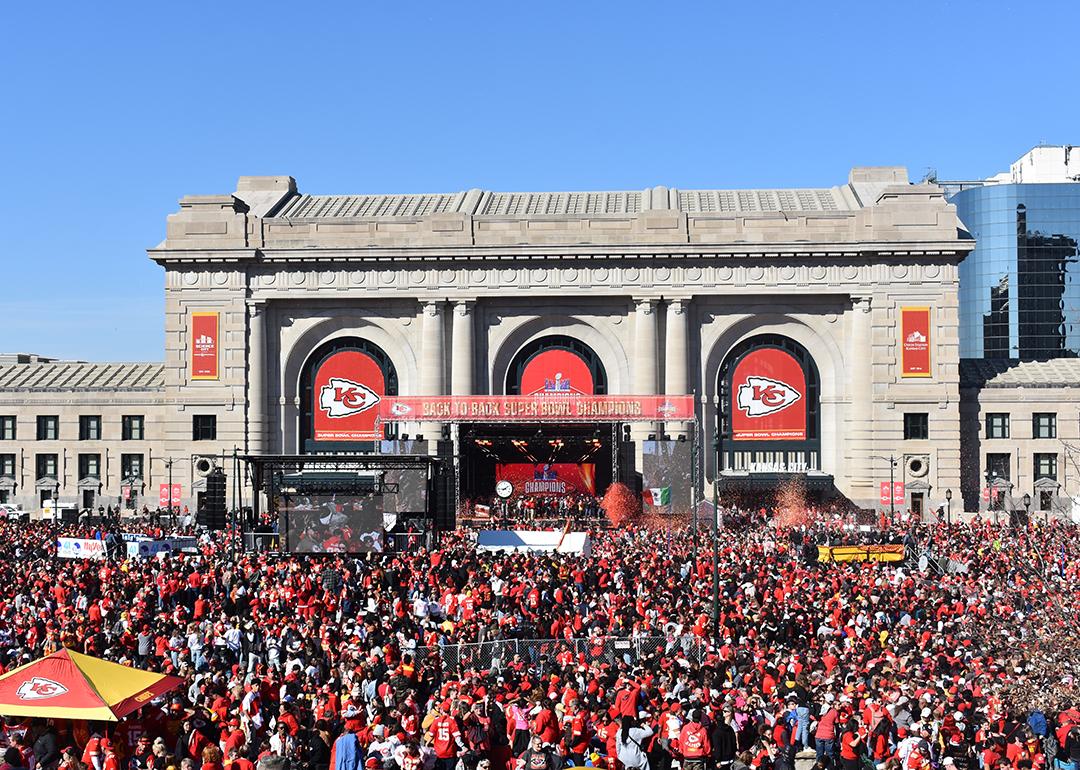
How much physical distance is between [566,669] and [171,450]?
5217 cm

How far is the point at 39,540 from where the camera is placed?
48.5m

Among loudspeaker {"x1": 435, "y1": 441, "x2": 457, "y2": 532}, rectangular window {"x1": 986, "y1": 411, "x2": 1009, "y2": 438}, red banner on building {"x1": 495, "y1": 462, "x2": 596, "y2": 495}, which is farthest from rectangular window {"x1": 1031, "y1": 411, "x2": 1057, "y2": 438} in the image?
loudspeaker {"x1": 435, "y1": 441, "x2": 457, "y2": 532}

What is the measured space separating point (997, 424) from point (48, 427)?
53.4 meters

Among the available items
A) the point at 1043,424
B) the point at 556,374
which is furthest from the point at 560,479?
the point at 1043,424

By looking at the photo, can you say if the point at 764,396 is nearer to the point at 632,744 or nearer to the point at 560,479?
the point at 560,479

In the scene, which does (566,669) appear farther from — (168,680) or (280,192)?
(280,192)

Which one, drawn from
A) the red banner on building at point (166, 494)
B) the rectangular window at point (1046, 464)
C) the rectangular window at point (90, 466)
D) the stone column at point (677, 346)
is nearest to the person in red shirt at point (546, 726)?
the stone column at point (677, 346)

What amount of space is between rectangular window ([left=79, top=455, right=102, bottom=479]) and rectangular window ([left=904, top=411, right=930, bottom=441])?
45.2 metres

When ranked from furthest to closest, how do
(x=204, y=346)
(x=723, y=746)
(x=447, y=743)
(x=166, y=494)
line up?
(x=204, y=346) → (x=166, y=494) → (x=723, y=746) → (x=447, y=743)

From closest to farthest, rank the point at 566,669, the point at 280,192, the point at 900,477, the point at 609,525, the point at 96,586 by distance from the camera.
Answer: the point at 566,669
the point at 96,586
the point at 609,525
the point at 900,477
the point at 280,192

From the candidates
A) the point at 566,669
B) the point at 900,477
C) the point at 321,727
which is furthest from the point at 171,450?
the point at 321,727

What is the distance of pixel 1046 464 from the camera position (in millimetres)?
70562

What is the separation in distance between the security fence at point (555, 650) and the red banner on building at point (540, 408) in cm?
3535

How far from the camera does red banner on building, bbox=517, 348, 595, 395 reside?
72438 mm
